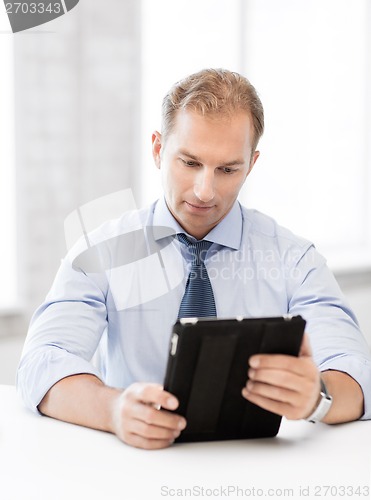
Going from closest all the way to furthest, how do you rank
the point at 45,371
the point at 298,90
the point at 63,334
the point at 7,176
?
the point at 45,371 → the point at 63,334 → the point at 7,176 → the point at 298,90

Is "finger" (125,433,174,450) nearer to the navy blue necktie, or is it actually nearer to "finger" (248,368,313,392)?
"finger" (248,368,313,392)

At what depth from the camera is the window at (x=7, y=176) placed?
120 inches

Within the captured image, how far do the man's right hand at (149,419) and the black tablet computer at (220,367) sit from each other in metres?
0.02

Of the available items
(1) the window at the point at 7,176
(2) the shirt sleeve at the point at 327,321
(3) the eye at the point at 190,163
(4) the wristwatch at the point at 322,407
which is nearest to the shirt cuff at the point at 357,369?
(2) the shirt sleeve at the point at 327,321

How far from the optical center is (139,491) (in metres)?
1.25

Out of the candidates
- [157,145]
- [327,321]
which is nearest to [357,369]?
[327,321]

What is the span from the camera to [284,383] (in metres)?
1.43

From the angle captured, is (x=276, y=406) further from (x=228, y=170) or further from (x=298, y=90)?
(x=298, y=90)

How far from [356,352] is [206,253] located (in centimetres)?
47

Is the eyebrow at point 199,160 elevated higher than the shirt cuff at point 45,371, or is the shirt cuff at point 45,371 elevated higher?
the eyebrow at point 199,160

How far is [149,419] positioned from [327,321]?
61cm

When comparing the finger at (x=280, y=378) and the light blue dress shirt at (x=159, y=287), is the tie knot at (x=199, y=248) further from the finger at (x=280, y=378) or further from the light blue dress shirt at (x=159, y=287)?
the finger at (x=280, y=378)

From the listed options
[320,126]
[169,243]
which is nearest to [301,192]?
[320,126]

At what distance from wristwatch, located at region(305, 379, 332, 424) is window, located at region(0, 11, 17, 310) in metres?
1.82
